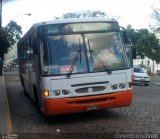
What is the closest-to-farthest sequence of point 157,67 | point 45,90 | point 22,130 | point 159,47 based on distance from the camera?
point 22,130 < point 45,90 < point 159,47 < point 157,67

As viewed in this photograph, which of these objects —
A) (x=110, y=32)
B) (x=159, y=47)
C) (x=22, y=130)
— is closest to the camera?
(x=22, y=130)

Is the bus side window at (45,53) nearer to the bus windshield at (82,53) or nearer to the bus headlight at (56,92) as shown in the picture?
the bus windshield at (82,53)

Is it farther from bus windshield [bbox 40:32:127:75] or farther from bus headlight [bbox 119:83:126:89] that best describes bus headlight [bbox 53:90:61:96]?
bus headlight [bbox 119:83:126:89]

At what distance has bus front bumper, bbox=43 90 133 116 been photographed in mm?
11922

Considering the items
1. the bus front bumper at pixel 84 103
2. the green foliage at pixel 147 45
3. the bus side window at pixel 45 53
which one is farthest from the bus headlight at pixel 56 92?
the green foliage at pixel 147 45

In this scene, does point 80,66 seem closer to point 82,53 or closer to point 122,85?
point 82,53

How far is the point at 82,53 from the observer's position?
1238 cm

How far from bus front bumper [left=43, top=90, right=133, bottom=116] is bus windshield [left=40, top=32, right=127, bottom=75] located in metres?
0.70

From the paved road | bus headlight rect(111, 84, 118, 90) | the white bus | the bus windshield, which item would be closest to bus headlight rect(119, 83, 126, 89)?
the white bus

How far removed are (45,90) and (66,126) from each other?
1.05 meters

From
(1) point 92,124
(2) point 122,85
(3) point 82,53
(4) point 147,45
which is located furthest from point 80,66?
(4) point 147,45

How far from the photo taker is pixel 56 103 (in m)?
11.9

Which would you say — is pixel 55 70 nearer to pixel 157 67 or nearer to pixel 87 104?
pixel 87 104

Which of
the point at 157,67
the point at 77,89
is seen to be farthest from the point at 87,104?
the point at 157,67
